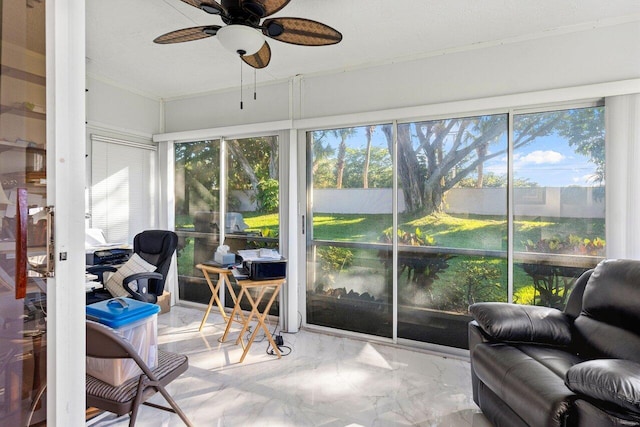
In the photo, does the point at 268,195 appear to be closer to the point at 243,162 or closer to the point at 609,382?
the point at 243,162

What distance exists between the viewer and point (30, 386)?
2.54 ft

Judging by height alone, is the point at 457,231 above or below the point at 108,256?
above

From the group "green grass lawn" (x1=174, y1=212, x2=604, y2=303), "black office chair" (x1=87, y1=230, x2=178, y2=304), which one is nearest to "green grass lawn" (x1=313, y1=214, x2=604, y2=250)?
"green grass lawn" (x1=174, y1=212, x2=604, y2=303)

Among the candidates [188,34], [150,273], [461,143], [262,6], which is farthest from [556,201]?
[150,273]

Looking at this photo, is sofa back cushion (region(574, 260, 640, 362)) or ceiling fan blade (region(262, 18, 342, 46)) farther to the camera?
ceiling fan blade (region(262, 18, 342, 46))

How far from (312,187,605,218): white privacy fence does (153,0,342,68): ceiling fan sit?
5.42 ft

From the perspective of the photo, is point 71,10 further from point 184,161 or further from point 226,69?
point 184,161

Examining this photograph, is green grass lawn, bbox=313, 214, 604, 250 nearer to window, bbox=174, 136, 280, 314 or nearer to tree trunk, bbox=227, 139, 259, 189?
window, bbox=174, 136, 280, 314

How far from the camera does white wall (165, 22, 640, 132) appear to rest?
2.56m

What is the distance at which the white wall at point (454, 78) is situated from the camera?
256 centimetres

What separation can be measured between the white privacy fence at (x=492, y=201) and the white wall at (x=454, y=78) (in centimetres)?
83

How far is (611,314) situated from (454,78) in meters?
2.15

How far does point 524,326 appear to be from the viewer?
2.03 m

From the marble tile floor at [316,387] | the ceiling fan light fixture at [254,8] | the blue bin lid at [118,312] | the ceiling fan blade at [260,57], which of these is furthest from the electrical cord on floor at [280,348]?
the ceiling fan light fixture at [254,8]
